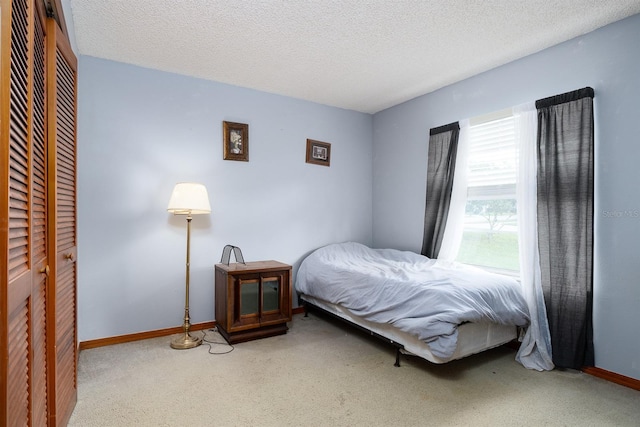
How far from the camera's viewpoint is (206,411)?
198 centimetres

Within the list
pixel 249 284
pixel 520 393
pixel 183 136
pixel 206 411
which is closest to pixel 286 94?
pixel 183 136

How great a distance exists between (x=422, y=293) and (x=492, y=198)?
1.31 metres

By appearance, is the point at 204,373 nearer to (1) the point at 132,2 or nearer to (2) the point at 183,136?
(2) the point at 183,136

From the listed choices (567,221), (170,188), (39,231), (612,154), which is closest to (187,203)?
(170,188)

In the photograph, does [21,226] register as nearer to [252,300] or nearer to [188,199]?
[188,199]

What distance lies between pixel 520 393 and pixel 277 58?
9.94 ft

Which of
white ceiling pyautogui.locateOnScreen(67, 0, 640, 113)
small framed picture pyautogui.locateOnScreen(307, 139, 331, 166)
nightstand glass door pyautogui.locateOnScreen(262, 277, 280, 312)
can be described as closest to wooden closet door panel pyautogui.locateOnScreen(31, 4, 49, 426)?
white ceiling pyautogui.locateOnScreen(67, 0, 640, 113)

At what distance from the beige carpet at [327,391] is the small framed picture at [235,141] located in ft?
5.97

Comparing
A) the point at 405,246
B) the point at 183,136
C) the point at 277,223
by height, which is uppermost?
the point at 183,136

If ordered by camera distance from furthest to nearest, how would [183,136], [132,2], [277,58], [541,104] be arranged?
[183,136]
[277,58]
[541,104]
[132,2]

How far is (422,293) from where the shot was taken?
2.46 m

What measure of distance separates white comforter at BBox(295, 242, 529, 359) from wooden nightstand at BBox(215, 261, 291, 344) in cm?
42

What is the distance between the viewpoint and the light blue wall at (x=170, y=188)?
2.94m

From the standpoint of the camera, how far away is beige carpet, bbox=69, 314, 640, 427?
6.32ft
